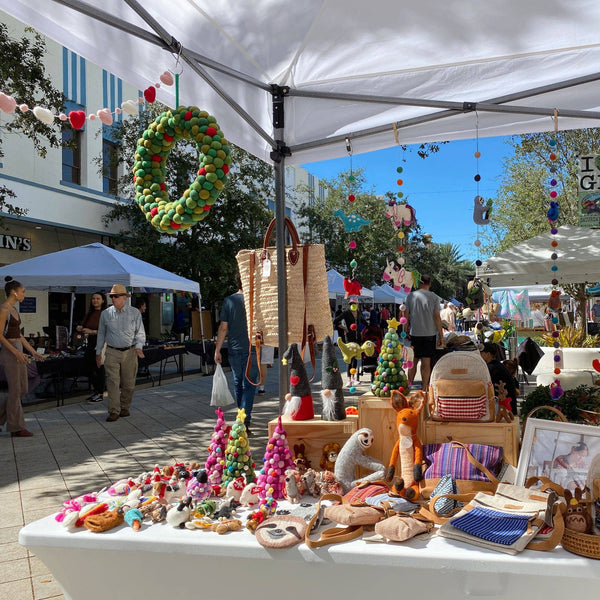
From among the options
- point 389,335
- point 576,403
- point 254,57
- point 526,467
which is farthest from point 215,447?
point 576,403

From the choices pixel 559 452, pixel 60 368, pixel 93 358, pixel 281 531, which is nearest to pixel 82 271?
pixel 93 358

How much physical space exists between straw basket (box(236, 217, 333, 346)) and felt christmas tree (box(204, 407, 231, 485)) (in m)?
0.73

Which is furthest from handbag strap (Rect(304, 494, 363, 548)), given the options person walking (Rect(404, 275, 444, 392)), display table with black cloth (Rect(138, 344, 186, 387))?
display table with black cloth (Rect(138, 344, 186, 387))

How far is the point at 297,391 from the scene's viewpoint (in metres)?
2.88

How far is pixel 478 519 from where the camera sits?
6.14ft

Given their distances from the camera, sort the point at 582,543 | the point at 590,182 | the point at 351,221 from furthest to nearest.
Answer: the point at 590,182 < the point at 351,221 < the point at 582,543

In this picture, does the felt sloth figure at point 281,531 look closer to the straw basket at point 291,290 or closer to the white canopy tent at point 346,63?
the straw basket at point 291,290

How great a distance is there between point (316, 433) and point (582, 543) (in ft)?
4.55

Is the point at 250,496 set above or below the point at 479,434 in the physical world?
below

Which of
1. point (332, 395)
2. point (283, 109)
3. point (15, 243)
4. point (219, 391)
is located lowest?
point (219, 391)

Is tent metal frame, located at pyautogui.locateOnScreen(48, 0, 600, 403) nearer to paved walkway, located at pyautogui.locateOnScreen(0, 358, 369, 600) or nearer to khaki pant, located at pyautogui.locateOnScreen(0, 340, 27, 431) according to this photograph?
paved walkway, located at pyautogui.locateOnScreen(0, 358, 369, 600)

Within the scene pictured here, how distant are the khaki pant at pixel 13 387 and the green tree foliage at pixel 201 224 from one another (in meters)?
8.38

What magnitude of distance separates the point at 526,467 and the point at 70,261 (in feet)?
26.7

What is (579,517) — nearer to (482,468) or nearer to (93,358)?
(482,468)
